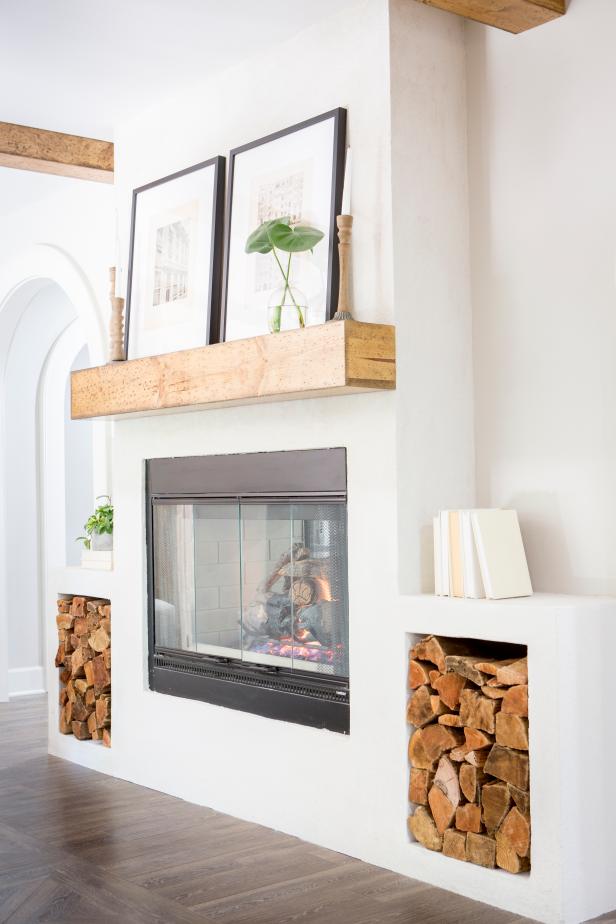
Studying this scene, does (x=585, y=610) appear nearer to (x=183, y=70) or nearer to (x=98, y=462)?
(x=183, y=70)

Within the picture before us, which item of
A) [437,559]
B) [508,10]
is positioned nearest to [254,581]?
[437,559]

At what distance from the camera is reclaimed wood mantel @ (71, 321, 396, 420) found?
10.5ft

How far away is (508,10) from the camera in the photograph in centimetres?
323

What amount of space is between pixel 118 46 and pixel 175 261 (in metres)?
0.77

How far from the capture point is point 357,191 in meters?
3.45

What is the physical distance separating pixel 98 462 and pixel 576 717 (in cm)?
317

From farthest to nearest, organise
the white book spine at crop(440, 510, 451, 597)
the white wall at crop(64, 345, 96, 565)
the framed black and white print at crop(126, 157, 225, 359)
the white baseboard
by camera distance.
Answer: the white wall at crop(64, 345, 96, 565)
the white baseboard
the framed black and white print at crop(126, 157, 225, 359)
the white book spine at crop(440, 510, 451, 597)

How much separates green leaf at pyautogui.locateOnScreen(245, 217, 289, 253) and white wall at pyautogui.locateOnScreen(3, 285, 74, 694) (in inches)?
120

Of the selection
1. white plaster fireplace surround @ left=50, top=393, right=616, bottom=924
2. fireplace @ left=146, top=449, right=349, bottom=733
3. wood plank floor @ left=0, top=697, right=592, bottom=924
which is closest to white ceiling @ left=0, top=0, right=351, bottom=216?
white plaster fireplace surround @ left=50, top=393, right=616, bottom=924

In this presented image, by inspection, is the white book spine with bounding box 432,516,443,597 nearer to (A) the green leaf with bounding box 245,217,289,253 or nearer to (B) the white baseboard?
(A) the green leaf with bounding box 245,217,289,253

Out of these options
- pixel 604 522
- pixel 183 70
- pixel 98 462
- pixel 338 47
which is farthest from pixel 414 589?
pixel 98 462

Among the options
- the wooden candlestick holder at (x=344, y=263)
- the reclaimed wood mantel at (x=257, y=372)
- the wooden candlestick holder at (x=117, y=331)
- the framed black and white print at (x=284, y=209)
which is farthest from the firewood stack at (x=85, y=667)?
the wooden candlestick holder at (x=344, y=263)

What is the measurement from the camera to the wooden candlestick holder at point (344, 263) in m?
3.37

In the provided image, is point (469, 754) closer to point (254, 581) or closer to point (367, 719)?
point (367, 719)
